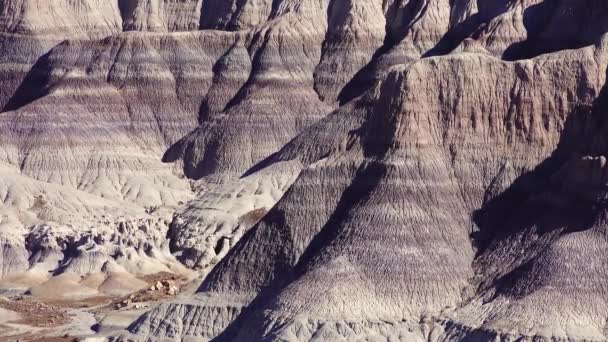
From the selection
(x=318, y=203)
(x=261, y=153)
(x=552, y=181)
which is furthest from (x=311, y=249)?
(x=261, y=153)

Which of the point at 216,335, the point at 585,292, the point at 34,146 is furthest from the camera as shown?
the point at 34,146

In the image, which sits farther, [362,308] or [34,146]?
[34,146]

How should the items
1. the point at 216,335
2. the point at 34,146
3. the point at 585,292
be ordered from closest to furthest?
the point at 585,292 < the point at 216,335 < the point at 34,146

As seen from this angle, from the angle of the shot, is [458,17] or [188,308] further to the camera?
[458,17]

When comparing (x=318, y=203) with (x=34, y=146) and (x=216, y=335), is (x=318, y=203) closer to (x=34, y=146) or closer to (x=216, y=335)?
(x=216, y=335)

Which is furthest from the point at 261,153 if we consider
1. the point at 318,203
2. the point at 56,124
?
the point at 318,203

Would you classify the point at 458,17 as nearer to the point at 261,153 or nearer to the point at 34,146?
the point at 261,153
